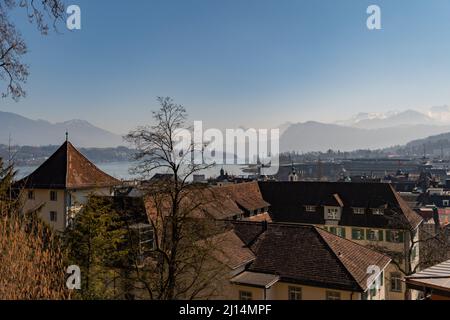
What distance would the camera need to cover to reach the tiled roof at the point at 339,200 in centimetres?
3972

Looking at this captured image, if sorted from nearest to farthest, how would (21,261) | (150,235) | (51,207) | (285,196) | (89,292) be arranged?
1. (21,261)
2. (89,292)
3. (150,235)
4. (51,207)
5. (285,196)

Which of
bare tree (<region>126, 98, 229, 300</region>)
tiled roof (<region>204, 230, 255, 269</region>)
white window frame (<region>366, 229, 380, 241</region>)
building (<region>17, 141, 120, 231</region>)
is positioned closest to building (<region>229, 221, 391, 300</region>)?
tiled roof (<region>204, 230, 255, 269</region>)

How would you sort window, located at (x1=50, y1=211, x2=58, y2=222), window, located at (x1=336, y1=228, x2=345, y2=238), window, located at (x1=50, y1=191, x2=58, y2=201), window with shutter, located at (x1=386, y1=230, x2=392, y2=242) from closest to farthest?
window, located at (x1=50, y1=211, x2=58, y2=222) < window, located at (x1=50, y1=191, x2=58, y2=201) < window with shutter, located at (x1=386, y1=230, x2=392, y2=242) < window, located at (x1=336, y1=228, x2=345, y2=238)

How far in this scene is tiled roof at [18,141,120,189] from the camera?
3466cm

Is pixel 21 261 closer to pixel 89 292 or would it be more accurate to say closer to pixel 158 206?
pixel 89 292

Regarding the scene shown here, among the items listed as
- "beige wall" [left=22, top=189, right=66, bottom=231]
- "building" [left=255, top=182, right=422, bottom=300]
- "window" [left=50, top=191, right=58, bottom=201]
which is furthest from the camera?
"building" [left=255, top=182, right=422, bottom=300]

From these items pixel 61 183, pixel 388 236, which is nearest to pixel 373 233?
pixel 388 236

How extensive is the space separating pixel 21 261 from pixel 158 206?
35.4 feet

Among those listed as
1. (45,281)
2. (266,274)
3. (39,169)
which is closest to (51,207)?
(39,169)

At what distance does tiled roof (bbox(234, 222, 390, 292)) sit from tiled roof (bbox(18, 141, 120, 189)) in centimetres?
1514

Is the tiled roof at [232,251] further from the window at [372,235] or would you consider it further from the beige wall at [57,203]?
the window at [372,235]

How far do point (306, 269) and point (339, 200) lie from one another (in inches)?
Result: 857

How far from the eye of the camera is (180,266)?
57.4 feet

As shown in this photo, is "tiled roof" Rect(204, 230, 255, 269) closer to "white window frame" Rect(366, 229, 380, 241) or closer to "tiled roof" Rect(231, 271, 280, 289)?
"tiled roof" Rect(231, 271, 280, 289)
